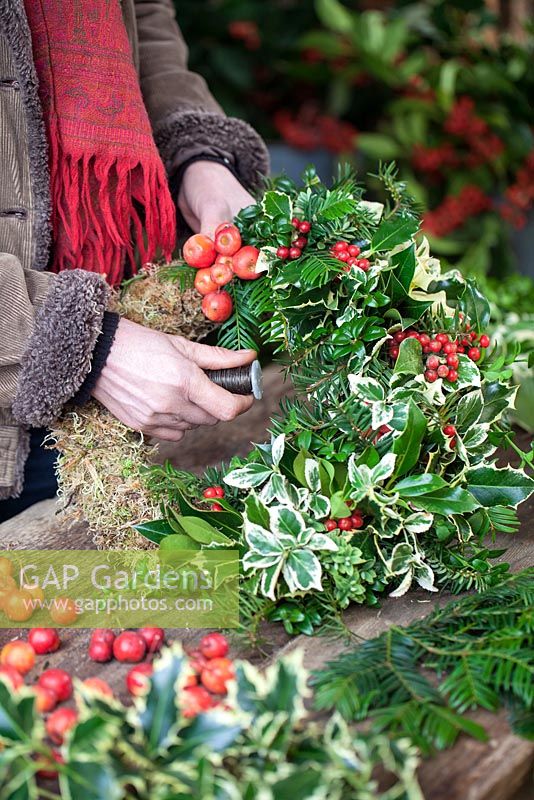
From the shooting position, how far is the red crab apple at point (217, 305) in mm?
1148

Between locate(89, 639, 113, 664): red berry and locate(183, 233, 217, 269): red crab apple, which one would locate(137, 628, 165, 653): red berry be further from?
locate(183, 233, 217, 269): red crab apple

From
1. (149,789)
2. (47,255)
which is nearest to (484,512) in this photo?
(149,789)

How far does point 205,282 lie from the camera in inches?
45.6

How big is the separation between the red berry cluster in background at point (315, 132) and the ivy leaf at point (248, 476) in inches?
110

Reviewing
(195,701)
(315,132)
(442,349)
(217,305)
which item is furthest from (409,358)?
(315,132)

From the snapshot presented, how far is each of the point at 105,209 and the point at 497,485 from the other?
68cm

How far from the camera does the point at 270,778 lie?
24.5 inches

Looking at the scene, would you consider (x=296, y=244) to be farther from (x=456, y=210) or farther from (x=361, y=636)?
(x=456, y=210)

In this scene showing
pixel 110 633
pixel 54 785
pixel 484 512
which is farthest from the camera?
pixel 484 512

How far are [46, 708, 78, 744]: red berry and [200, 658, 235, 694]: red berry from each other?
132mm

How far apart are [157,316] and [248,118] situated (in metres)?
2.66

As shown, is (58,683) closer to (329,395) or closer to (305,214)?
(329,395)

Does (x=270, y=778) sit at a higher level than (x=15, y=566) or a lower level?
higher

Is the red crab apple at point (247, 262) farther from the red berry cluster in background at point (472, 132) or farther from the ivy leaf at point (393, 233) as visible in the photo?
the red berry cluster in background at point (472, 132)
